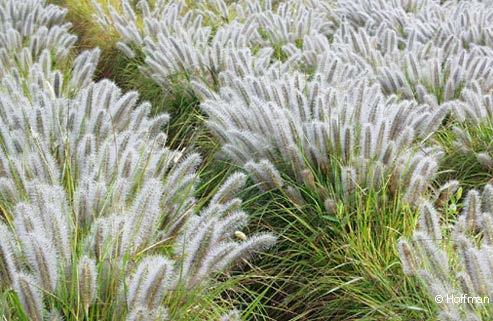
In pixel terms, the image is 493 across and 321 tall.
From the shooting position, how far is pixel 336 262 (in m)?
3.14

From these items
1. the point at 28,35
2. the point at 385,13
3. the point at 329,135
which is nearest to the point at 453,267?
the point at 329,135

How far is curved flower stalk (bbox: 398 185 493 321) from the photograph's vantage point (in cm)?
229

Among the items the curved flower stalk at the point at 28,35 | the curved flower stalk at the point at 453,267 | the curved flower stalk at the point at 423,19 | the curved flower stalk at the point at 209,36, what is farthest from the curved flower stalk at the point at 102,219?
the curved flower stalk at the point at 423,19

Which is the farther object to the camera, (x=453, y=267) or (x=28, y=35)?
(x=28, y=35)

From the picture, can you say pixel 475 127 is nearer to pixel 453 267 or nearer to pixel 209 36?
pixel 453 267

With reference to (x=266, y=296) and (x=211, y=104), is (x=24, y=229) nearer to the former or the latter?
(x=266, y=296)

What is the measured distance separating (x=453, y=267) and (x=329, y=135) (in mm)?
1075

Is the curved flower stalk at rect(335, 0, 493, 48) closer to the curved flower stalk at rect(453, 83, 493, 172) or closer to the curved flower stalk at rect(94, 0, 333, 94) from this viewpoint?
the curved flower stalk at rect(94, 0, 333, 94)

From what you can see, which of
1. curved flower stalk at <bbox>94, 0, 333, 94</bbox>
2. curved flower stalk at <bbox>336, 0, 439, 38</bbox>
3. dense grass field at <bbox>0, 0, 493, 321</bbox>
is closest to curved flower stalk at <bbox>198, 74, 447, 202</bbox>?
dense grass field at <bbox>0, 0, 493, 321</bbox>

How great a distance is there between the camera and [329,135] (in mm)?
3602

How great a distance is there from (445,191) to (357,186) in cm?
51

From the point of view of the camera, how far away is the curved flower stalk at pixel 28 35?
5.89 m

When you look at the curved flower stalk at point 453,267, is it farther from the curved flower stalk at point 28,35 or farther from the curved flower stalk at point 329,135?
the curved flower stalk at point 28,35

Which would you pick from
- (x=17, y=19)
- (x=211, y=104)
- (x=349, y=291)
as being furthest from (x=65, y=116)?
(x=17, y=19)
